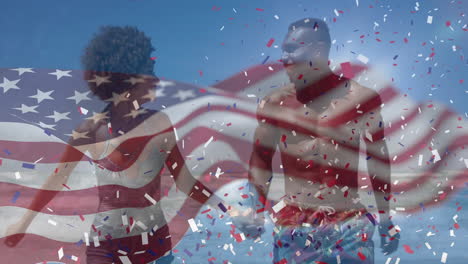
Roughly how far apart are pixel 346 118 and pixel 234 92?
5.14 feet

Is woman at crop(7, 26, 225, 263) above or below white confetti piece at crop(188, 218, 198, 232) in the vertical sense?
above

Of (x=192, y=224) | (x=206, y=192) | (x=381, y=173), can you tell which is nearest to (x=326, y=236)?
(x=381, y=173)

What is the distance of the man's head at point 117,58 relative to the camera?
3.81 metres

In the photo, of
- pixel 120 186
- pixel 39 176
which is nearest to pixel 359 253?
pixel 120 186

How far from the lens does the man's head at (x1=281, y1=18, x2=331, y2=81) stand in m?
3.83

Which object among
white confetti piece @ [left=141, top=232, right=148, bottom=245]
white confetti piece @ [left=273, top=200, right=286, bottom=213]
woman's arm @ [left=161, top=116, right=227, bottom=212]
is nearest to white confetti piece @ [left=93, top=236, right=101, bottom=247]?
white confetti piece @ [left=141, top=232, right=148, bottom=245]

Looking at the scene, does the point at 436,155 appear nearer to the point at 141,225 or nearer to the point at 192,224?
the point at 192,224

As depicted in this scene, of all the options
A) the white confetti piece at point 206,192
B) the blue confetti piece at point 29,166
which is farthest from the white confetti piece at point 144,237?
the blue confetti piece at point 29,166

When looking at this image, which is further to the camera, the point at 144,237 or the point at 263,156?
the point at 263,156

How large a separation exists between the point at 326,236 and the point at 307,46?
4.82 ft

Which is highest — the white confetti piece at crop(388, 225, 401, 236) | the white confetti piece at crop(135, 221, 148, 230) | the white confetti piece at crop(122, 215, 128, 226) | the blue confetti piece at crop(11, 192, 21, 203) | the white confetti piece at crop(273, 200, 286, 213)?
the blue confetti piece at crop(11, 192, 21, 203)

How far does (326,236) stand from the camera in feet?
12.1

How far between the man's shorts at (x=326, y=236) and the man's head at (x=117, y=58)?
1.59m

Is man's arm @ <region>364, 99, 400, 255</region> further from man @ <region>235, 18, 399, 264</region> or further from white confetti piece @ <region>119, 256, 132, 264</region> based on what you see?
white confetti piece @ <region>119, 256, 132, 264</region>
